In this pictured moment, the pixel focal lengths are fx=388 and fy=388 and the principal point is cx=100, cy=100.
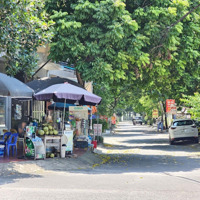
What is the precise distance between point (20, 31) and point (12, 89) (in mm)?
3108

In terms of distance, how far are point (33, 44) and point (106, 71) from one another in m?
4.12

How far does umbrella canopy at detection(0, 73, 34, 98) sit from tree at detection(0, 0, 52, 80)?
1.39 meters

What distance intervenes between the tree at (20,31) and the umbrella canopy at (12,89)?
4.56 feet

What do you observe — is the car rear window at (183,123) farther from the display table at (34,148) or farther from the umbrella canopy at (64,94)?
the display table at (34,148)

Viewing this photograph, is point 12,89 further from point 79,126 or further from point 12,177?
point 79,126

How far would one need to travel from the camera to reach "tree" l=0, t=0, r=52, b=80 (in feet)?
33.8

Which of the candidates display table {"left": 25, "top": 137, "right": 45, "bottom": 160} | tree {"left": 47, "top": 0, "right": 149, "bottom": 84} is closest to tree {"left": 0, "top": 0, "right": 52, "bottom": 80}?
display table {"left": 25, "top": 137, "right": 45, "bottom": 160}

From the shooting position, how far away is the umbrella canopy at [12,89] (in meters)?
13.1

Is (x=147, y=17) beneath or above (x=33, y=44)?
above

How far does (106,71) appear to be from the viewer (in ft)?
48.4

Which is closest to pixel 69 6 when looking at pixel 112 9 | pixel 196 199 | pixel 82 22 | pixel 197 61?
pixel 82 22

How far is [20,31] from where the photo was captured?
1059 centimetres

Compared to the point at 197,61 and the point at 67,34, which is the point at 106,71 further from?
the point at 197,61

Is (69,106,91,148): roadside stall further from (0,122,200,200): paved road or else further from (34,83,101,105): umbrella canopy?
(0,122,200,200): paved road
